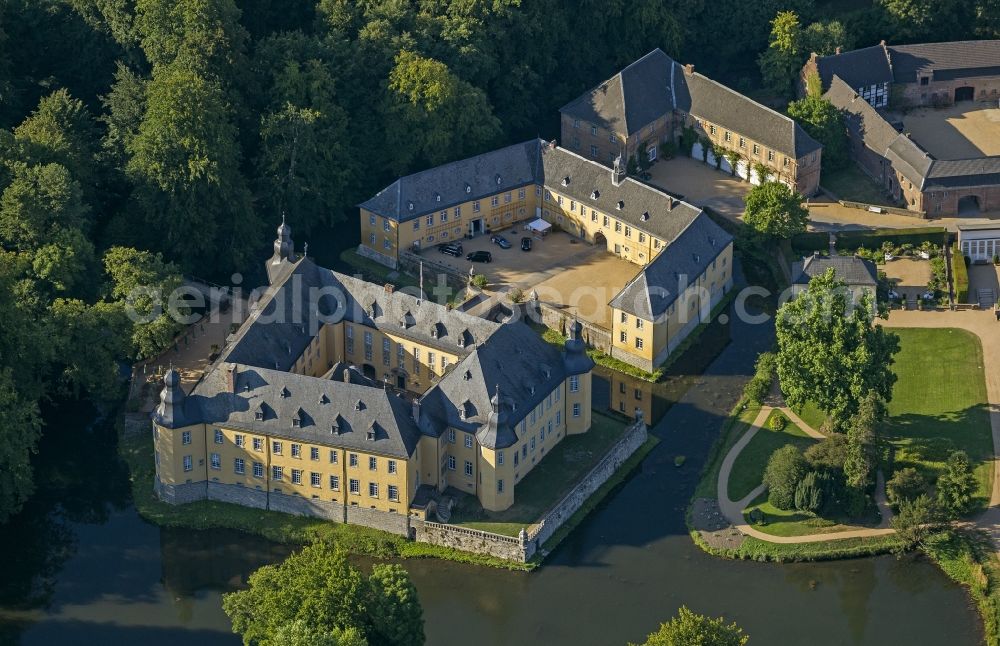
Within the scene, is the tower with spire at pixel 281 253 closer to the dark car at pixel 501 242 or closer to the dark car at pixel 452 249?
the dark car at pixel 452 249

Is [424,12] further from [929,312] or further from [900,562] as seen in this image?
[900,562]

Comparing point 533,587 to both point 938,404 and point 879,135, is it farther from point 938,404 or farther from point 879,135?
point 879,135

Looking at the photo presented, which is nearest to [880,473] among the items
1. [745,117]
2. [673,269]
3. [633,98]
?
[673,269]

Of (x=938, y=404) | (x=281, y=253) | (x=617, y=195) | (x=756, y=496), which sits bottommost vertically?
(x=756, y=496)

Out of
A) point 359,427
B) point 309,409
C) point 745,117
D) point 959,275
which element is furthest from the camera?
point 745,117

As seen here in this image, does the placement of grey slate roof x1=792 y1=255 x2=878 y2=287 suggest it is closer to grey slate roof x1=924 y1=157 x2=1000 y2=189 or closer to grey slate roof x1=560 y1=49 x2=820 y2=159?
grey slate roof x1=924 y1=157 x2=1000 y2=189

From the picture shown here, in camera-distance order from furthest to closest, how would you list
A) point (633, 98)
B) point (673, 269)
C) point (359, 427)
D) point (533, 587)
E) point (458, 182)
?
1. point (633, 98)
2. point (458, 182)
3. point (673, 269)
4. point (359, 427)
5. point (533, 587)
